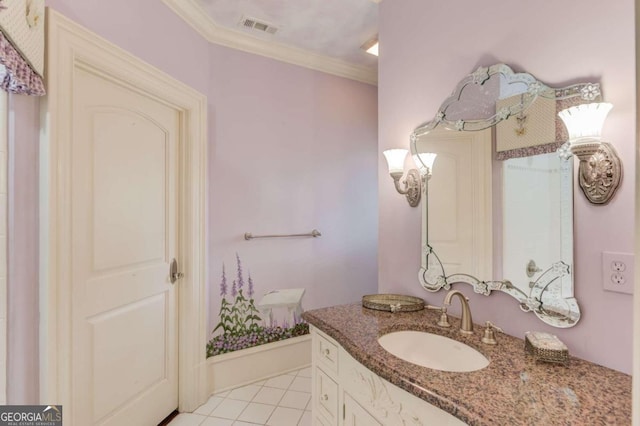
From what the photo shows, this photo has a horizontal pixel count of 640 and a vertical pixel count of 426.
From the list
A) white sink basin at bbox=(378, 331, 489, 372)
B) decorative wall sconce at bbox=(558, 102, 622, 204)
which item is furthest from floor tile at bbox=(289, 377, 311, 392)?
decorative wall sconce at bbox=(558, 102, 622, 204)

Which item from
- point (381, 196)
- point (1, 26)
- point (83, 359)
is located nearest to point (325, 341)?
point (381, 196)

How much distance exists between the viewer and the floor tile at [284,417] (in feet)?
6.34

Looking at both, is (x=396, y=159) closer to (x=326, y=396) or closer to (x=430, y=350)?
(x=430, y=350)

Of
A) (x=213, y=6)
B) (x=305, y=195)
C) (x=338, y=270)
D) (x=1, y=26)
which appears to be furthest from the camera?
(x=338, y=270)

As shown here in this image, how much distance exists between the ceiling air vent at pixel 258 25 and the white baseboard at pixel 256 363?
230 cm

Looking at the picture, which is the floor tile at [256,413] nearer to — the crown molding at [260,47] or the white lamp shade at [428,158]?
the white lamp shade at [428,158]

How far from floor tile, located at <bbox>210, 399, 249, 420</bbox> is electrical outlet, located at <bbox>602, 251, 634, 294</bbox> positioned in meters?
2.03

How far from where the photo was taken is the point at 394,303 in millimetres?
1571

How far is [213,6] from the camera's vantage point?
6.45 feet

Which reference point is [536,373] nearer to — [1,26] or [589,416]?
[589,416]

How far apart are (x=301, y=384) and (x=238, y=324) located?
65 cm

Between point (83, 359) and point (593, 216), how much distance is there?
2.10 metres

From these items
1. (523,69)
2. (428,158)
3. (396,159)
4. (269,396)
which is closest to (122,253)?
(269,396)

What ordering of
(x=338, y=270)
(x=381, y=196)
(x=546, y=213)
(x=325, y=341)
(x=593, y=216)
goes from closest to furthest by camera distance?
1. (x=593, y=216)
2. (x=546, y=213)
3. (x=325, y=341)
4. (x=381, y=196)
5. (x=338, y=270)
